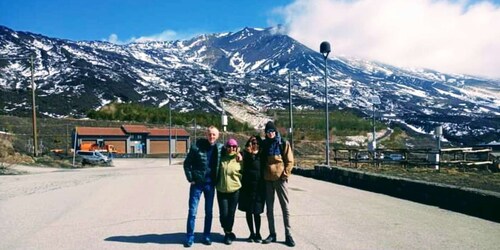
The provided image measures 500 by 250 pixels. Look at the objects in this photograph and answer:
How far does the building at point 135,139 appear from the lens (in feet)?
274

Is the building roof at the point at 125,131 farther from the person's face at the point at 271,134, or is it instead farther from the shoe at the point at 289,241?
the shoe at the point at 289,241

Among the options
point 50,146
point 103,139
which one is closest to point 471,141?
point 103,139

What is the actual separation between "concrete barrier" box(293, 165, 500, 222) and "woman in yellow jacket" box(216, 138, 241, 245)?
5335 mm

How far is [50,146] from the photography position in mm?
77125

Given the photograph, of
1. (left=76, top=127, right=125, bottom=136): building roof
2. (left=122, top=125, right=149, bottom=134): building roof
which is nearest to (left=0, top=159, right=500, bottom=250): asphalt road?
(left=76, top=127, right=125, bottom=136): building roof

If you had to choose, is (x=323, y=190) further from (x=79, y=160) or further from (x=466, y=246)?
(x=79, y=160)

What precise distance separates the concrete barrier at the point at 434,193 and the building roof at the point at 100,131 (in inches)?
2787

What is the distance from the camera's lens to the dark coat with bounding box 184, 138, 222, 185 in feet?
26.2

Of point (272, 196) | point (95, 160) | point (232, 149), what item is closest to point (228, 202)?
point (272, 196)

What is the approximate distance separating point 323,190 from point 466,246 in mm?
8793

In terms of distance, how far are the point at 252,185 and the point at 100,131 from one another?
81.4m

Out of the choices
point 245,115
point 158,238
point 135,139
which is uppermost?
point 245,115

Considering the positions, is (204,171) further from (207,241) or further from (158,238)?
(158,238)

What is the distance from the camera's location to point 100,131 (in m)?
85.7
